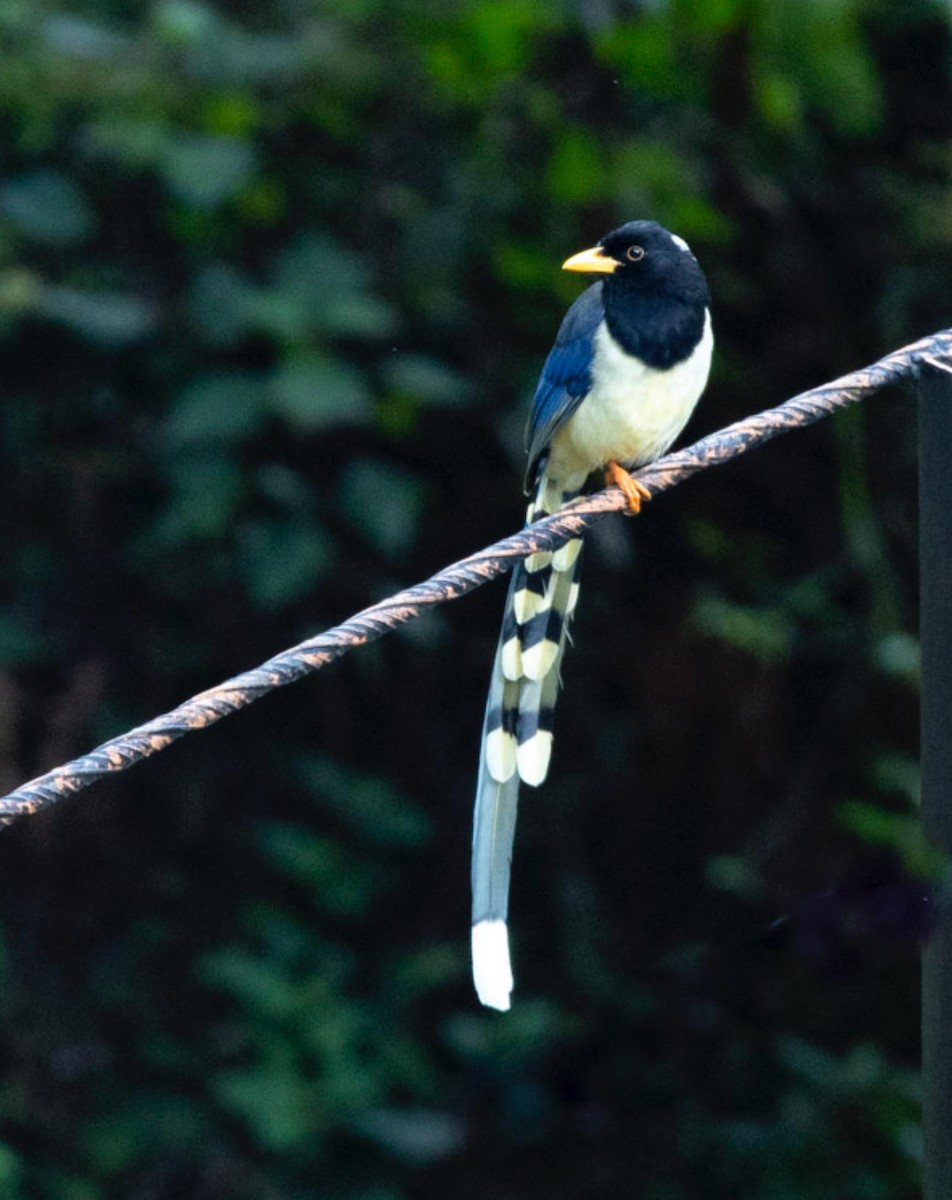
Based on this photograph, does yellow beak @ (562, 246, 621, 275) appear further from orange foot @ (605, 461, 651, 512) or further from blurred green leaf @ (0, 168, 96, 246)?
blurred green leaf @ (0, 168, 96, 246)

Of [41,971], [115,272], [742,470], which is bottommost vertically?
[41,971]

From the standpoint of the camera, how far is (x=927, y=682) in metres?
1.88

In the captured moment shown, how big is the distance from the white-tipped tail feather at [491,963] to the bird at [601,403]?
16.5 inches

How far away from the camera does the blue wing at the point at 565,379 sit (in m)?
3.16

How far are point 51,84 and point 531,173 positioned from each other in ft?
3.34

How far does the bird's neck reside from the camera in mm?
3102

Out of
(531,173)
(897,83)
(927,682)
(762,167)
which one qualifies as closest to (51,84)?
(531,173)

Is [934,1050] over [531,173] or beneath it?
beneath

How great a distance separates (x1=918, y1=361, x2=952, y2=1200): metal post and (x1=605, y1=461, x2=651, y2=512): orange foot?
902mm

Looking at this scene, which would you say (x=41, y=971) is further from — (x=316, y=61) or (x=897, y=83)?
(x=897, y=83)

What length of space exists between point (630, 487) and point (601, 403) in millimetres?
267

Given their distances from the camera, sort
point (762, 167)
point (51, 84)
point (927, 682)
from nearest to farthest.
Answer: point (927, 682)
point (51, 84)
point (762, 167)

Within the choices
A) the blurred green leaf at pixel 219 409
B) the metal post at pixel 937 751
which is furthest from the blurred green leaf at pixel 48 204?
the metal post at pixel 937 751

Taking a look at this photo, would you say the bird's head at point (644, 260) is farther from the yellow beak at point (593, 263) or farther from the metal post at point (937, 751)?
the metal post at point (937, 751)
